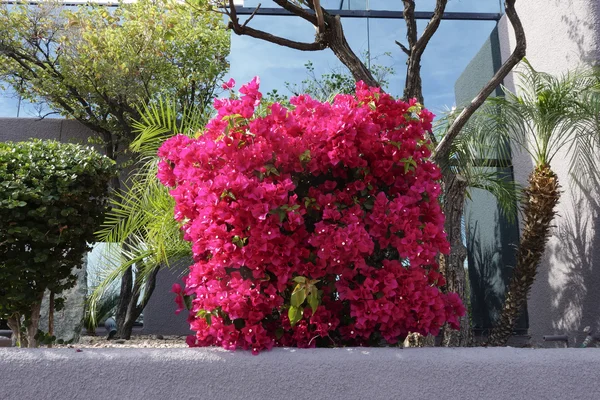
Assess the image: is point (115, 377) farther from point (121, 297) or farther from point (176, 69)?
point (176, 69)

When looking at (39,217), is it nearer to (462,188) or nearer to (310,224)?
(310,224)

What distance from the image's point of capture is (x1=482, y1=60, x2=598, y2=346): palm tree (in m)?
5.16

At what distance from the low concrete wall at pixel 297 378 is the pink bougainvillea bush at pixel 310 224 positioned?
0.65ft

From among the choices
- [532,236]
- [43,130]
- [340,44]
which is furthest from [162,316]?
[340,44]

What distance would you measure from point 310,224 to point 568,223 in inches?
148

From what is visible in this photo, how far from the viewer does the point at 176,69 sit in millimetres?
8117

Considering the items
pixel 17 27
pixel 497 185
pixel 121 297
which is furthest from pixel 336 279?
pixel 17 27

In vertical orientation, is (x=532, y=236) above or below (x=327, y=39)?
below

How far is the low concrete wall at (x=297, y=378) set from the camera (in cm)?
217

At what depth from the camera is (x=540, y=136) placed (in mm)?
5359

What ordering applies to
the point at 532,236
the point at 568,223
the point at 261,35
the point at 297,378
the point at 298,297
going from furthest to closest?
the point at 568,223, the point at 532,236, the point at 261,35, the point at 298,297, the point at 297,378

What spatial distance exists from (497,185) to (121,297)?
15.4 feet

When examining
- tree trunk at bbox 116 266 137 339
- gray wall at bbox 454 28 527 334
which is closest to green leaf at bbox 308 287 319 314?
gray wall at bbox 454 28 527 334

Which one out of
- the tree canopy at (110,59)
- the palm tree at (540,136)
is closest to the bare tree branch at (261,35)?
the palm tree at (540,136)
